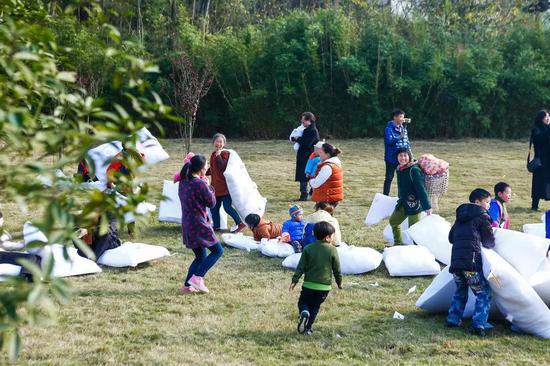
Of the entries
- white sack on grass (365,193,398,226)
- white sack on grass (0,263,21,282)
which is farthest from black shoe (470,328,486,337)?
white sack on grass (0,263,21,282)

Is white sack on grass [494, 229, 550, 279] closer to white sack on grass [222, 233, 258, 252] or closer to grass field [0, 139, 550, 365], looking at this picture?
→ grass field [0, 139, 550, 365]

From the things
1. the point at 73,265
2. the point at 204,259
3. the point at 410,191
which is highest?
the point at 410,191

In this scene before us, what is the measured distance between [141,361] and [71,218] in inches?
131

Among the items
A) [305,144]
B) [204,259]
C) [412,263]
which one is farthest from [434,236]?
[305,144]

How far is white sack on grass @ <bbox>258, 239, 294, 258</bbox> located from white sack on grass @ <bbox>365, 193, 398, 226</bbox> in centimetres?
134

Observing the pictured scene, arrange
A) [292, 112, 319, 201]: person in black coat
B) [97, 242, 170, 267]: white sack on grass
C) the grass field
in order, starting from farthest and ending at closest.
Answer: [292, 112, 319, 201]: person in black coat → [97, 242, 170, 267]: white sack on grass → the grass field

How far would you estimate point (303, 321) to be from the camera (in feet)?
20.6

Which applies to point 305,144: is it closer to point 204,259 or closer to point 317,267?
point 204,259

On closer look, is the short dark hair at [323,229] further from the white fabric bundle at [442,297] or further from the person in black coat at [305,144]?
the person in black coat at [305,144]

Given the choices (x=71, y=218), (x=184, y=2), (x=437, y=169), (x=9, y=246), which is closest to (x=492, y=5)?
(x=184, y=2)

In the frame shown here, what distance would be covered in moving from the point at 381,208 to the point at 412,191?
29.7 inches

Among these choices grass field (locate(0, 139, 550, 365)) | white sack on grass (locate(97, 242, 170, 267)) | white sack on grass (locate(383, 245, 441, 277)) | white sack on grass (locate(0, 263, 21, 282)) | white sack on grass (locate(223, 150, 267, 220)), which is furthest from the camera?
white sack on grass (locate(223, 150, 267, 220))

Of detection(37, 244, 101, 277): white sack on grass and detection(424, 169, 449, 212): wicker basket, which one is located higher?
detection(424, 169, 449, 212): wicker basket

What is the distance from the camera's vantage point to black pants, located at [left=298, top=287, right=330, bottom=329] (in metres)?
6.19
